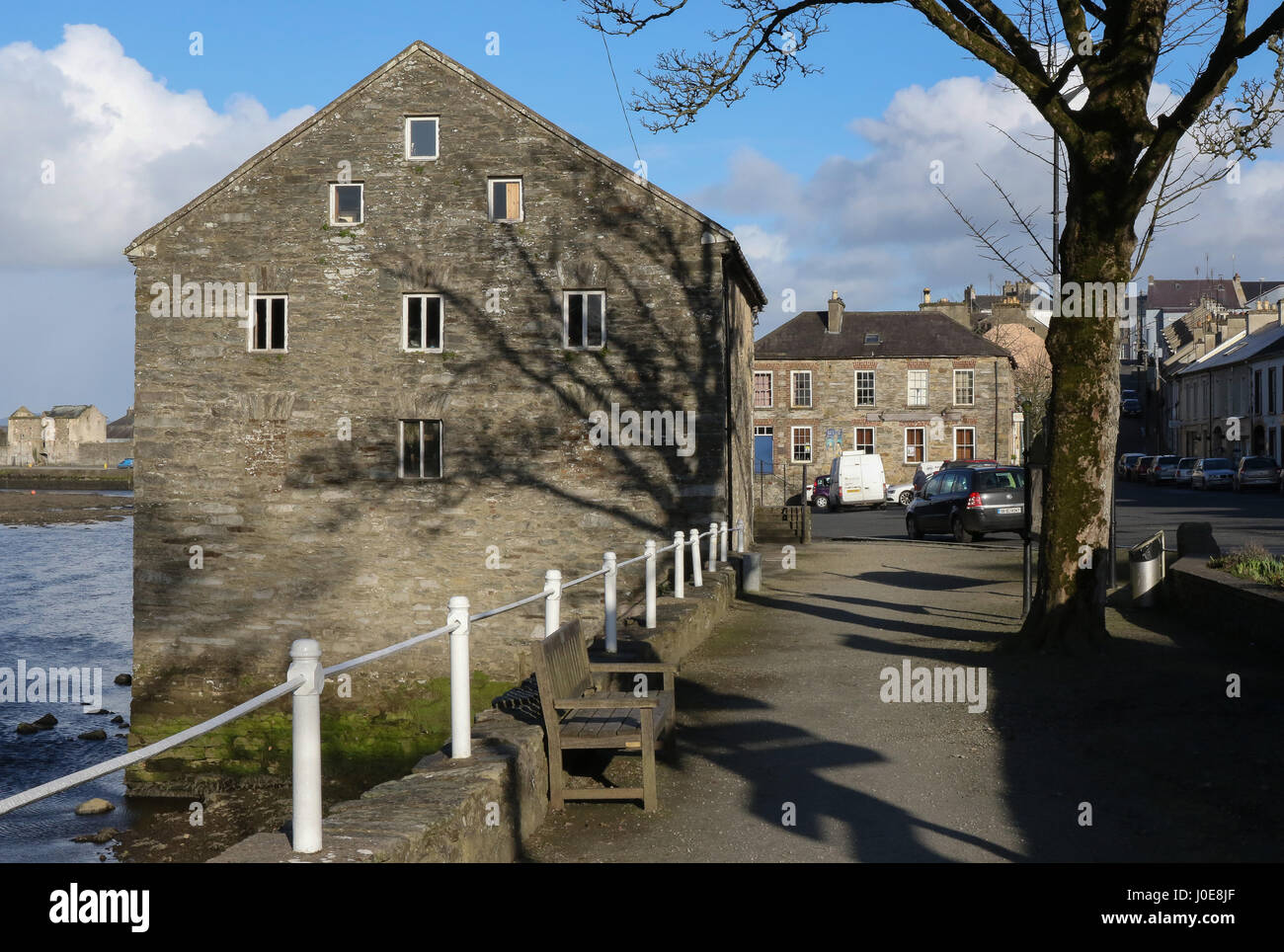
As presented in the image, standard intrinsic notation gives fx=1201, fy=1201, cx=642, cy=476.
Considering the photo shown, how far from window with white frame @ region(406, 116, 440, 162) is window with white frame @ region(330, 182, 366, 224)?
1.14 meters

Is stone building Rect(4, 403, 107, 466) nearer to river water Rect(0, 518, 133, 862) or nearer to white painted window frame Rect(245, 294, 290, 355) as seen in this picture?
river water Rect(0, 518, 133, 862)

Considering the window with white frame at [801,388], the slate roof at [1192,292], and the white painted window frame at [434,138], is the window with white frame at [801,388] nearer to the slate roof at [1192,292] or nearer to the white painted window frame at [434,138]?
the white painted window frame at [434,138]

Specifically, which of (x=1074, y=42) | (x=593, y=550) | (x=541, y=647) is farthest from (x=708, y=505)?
(x=541, y=647)

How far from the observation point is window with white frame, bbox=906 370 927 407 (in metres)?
55.9

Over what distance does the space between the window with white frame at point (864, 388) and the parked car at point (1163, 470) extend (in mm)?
17240

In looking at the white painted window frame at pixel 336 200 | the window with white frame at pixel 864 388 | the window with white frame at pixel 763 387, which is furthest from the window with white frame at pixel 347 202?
the window with white frame at pixel 864 388

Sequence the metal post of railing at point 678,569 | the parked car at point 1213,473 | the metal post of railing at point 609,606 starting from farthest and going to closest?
the parked car at point 1213,473 → the metal post of railing at point 678,569 → the metal post of railing at point 609,606

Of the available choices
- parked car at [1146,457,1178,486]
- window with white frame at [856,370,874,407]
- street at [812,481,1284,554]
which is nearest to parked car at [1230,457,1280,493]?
street at [812,481,1284,554]

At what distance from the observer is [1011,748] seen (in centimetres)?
809

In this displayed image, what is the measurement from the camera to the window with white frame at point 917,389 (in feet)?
183

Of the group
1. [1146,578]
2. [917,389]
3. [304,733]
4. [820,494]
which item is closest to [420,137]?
[1146,578]

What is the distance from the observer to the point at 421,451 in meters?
22.4

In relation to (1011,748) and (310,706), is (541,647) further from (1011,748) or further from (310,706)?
(1011,748)
